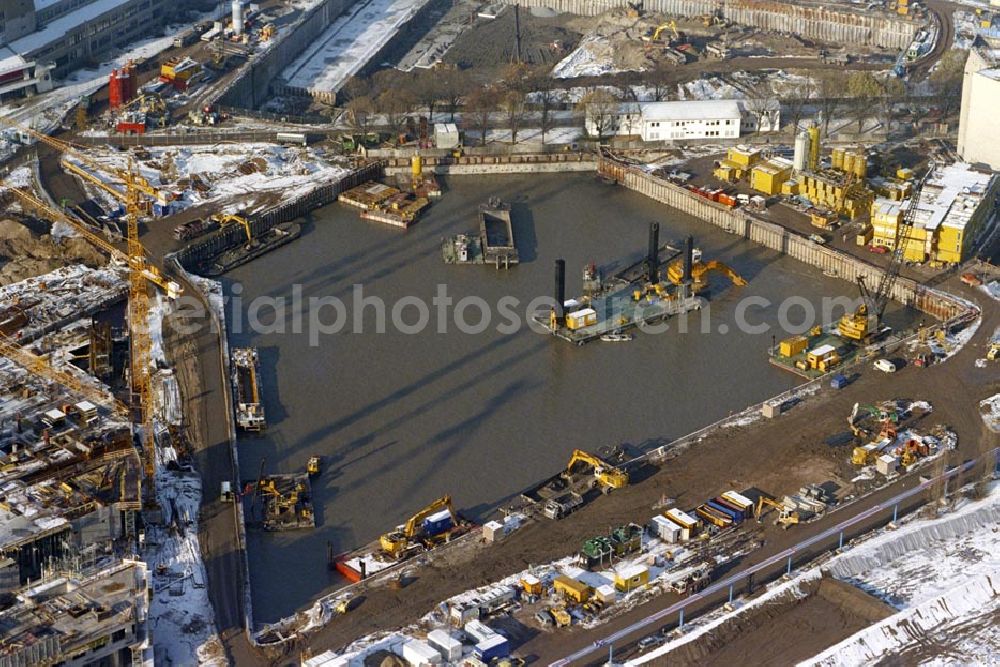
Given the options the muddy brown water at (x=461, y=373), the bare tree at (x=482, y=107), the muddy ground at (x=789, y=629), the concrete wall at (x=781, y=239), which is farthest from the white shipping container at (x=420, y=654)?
the bare tree at (x=482, y=107)

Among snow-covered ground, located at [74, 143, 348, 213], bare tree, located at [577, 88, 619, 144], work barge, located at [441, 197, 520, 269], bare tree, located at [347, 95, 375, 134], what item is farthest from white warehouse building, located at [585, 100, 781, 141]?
snow-covered ground, located at [74, 143, 348, 213]

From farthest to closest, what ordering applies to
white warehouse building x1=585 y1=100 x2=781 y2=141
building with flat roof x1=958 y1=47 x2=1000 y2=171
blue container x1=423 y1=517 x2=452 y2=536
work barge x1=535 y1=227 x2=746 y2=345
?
white warehouse building x1=585 y1=100 x2=781 y2=141
building with flat roof x1=958 y1=47 x2=1000 y2=171
work barge x1=535 y1=227 x2=746 y2=345
blue container x1=423 y1=517 x2=452 y2=536

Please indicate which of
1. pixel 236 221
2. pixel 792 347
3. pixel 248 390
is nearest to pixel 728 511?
pixel 792 347

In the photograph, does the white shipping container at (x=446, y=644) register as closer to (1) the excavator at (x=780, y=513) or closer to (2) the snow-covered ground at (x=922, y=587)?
(2) the snow-covered ground at (x=922, y=587)

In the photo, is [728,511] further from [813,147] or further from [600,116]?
[600,116]

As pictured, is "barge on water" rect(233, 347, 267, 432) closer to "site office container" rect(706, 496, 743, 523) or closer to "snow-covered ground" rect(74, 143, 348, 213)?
"snow-covered ground" rect(74, 143, 348, 213)

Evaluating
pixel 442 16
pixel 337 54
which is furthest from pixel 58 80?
pixel 442 16
